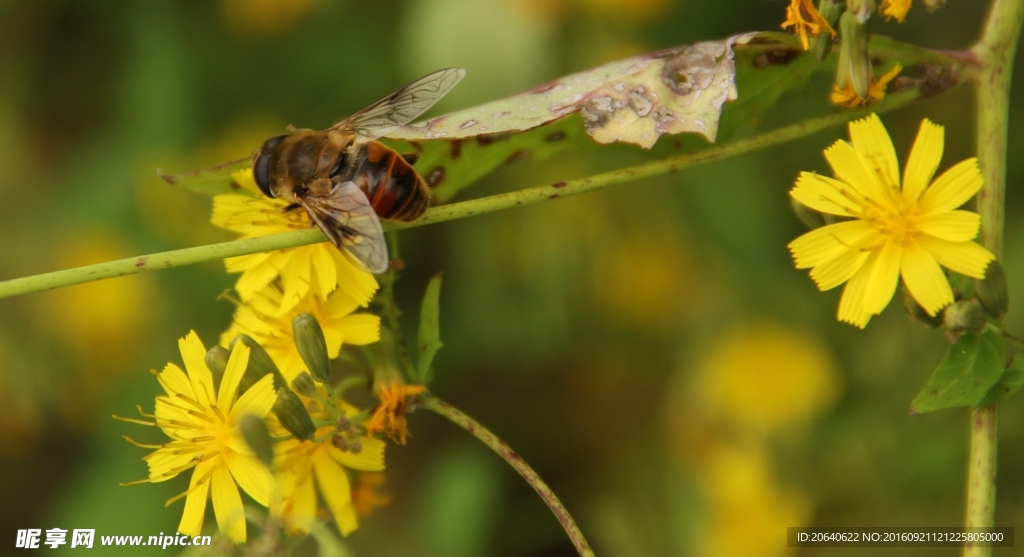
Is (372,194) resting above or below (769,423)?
above

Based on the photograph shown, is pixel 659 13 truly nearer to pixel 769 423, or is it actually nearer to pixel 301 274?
pixel 769 423

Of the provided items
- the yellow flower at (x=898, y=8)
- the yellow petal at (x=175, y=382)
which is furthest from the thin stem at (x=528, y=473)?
the yellow flower at (x=898, y=8)

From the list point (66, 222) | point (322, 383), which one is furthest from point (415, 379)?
point (66, 222)

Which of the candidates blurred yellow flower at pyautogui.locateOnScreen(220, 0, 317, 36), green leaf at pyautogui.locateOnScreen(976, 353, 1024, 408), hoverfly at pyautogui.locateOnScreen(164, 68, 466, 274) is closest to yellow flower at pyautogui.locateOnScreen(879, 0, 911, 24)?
green leaf at pyautogui.locateOnScreen(976, 353, 1024, 408)

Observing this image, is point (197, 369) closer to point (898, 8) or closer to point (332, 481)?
point (332, 481)

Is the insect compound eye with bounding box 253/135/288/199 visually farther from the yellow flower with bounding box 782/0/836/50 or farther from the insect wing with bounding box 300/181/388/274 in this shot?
the yellow flower with bounding box 782/0/836/50
